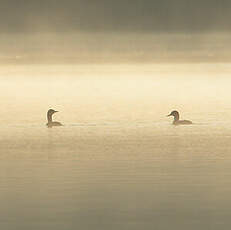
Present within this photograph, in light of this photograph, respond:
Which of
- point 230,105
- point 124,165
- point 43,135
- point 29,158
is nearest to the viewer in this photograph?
point 124,165

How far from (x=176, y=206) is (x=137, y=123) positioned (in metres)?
13.2

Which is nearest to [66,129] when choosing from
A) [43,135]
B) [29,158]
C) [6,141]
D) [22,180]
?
[43,135]

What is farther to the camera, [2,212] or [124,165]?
[124,165]

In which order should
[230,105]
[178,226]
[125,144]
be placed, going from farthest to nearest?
[230,105] → [125,144] → [178,226]

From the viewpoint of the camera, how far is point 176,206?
1559 centimetres

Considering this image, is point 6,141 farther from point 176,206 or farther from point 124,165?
point 176,206

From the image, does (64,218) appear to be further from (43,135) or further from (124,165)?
(43,135)

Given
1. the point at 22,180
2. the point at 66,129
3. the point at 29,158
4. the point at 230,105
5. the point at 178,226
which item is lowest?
the point at 178,226

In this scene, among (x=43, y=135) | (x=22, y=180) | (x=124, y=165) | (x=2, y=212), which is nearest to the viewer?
(x=2, y=212)

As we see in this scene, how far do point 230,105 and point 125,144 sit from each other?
1612 cm

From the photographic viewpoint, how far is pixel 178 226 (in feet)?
47.3

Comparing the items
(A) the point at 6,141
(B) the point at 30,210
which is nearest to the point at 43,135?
(A) the point at 6,141

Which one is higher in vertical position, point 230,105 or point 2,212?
point 230,105

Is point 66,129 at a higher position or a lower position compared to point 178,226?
higher
